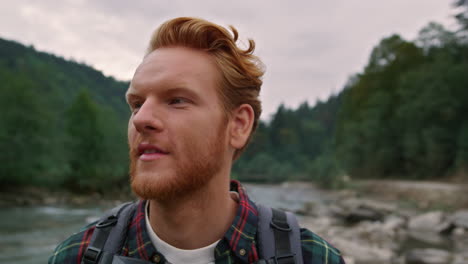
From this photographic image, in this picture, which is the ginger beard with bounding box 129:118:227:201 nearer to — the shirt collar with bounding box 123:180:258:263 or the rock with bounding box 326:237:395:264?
the shirt collar with bounding box 123:180:258:263

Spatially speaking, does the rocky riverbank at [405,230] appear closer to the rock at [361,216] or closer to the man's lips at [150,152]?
the rock at [361,216]

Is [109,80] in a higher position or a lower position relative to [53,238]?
higher

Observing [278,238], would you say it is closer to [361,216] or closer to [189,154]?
[189,154]

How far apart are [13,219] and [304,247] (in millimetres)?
18170

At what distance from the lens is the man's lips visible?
160 centimetres

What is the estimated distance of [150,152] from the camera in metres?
1.63

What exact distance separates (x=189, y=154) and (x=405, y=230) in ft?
55.5

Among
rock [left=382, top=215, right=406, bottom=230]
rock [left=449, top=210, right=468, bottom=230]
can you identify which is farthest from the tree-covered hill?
rock [left=449, top=210, right=468, bottom=230]

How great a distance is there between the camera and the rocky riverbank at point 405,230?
1055 centimetres

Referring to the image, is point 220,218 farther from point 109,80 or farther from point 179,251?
point 109,80

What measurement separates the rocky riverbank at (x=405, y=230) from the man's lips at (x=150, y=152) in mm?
8350

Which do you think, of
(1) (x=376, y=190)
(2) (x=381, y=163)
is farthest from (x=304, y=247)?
(2) (x=381, y=163)

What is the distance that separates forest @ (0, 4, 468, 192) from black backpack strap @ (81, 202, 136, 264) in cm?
1100

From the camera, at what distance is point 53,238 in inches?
518
